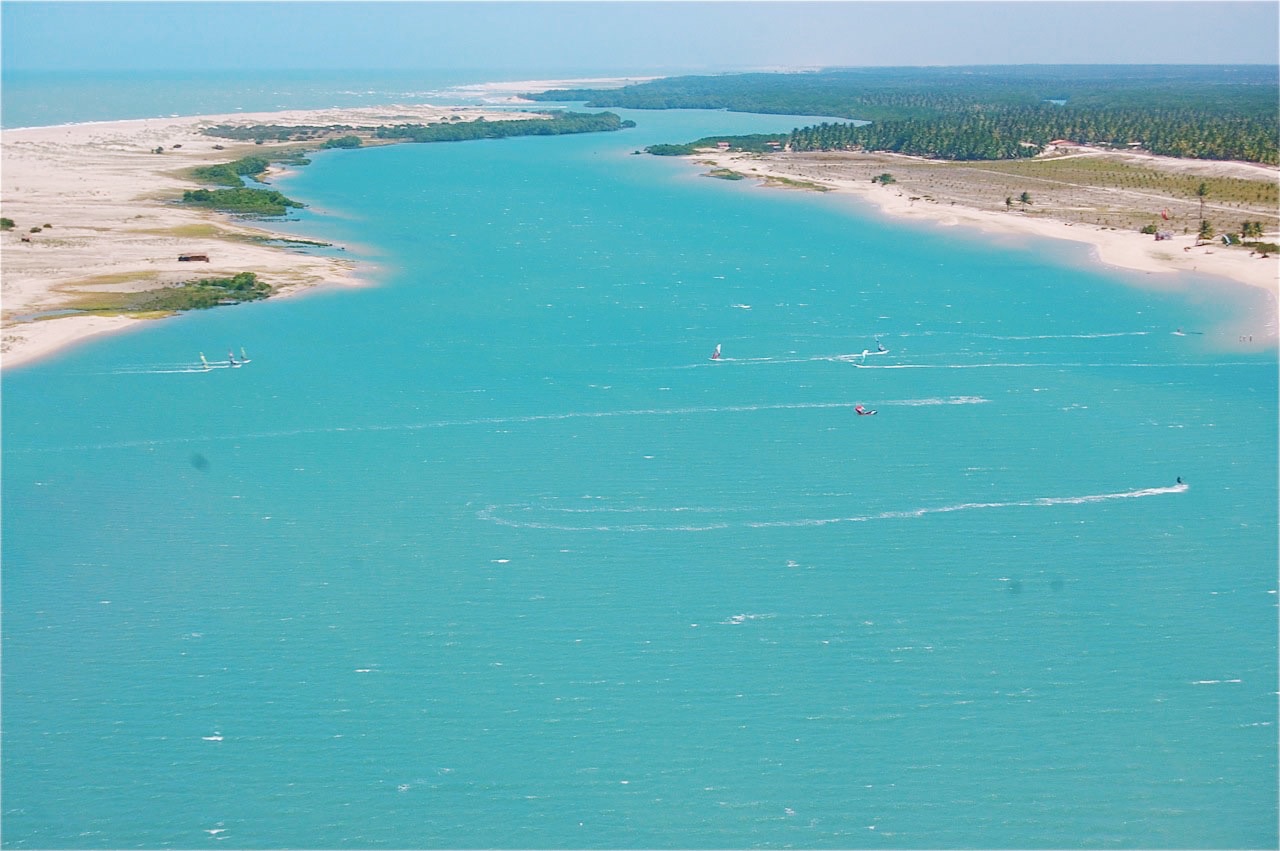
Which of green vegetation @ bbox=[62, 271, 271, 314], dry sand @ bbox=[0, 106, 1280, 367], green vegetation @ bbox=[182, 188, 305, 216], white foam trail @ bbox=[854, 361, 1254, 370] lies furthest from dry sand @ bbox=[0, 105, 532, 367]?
white foam trail @ bbox=[854, 361, 1254, 370]

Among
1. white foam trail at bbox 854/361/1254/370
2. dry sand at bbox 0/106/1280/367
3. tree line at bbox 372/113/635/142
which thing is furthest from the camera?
tree line at bbox 372/113/635/142

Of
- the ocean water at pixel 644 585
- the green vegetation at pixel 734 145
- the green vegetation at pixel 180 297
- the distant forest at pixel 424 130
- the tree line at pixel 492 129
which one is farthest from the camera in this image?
the tree line at pixel 492 129

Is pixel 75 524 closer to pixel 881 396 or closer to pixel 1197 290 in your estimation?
pixel 881 396

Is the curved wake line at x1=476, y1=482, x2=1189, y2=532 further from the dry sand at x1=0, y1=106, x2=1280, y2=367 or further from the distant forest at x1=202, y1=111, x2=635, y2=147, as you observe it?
the distant forest at x1=202, y1=111, x2=635, y2=147

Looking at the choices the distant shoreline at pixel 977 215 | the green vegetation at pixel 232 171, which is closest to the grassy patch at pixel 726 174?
the distant shoreline at pixel 977 215

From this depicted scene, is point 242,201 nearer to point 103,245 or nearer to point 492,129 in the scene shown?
point 103,245

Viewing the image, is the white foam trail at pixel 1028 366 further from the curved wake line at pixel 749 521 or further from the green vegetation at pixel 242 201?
the green vegetation at pixel 242 201
